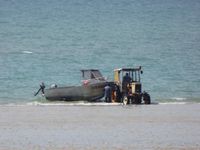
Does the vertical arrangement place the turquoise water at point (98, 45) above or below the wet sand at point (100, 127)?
above

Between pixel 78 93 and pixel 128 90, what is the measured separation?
3.02m

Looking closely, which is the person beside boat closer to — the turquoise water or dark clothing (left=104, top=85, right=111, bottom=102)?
dark clothing (left=104, top=85, right=111, bottom=102)

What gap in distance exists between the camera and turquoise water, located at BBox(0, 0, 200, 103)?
173 ft

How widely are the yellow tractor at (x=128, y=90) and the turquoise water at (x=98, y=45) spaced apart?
3910 millimetres

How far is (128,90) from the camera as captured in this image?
3806cm

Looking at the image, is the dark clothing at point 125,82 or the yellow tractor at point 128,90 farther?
the dark clothing at point 125,82

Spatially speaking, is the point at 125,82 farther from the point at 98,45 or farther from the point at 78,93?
the point at 98,45

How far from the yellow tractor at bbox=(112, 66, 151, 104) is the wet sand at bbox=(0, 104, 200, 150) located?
1.16 metres

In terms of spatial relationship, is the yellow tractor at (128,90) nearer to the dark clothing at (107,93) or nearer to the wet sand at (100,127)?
the dark clothing at (107,93)


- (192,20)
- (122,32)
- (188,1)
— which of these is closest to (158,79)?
(122,32)

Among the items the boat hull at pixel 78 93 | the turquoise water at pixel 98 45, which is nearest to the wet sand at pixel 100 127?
the boat hull at pixel 78 93

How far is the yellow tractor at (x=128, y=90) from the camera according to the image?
37.4 m

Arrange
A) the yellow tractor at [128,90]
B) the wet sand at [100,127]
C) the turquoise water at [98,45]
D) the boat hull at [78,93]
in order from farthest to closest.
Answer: the turquoise water at [98,45] < the boat hull at [78,93] < the yellow tractor at [128,90] < the wet sand at [100,127]

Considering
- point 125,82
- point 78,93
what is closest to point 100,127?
point 125,82
